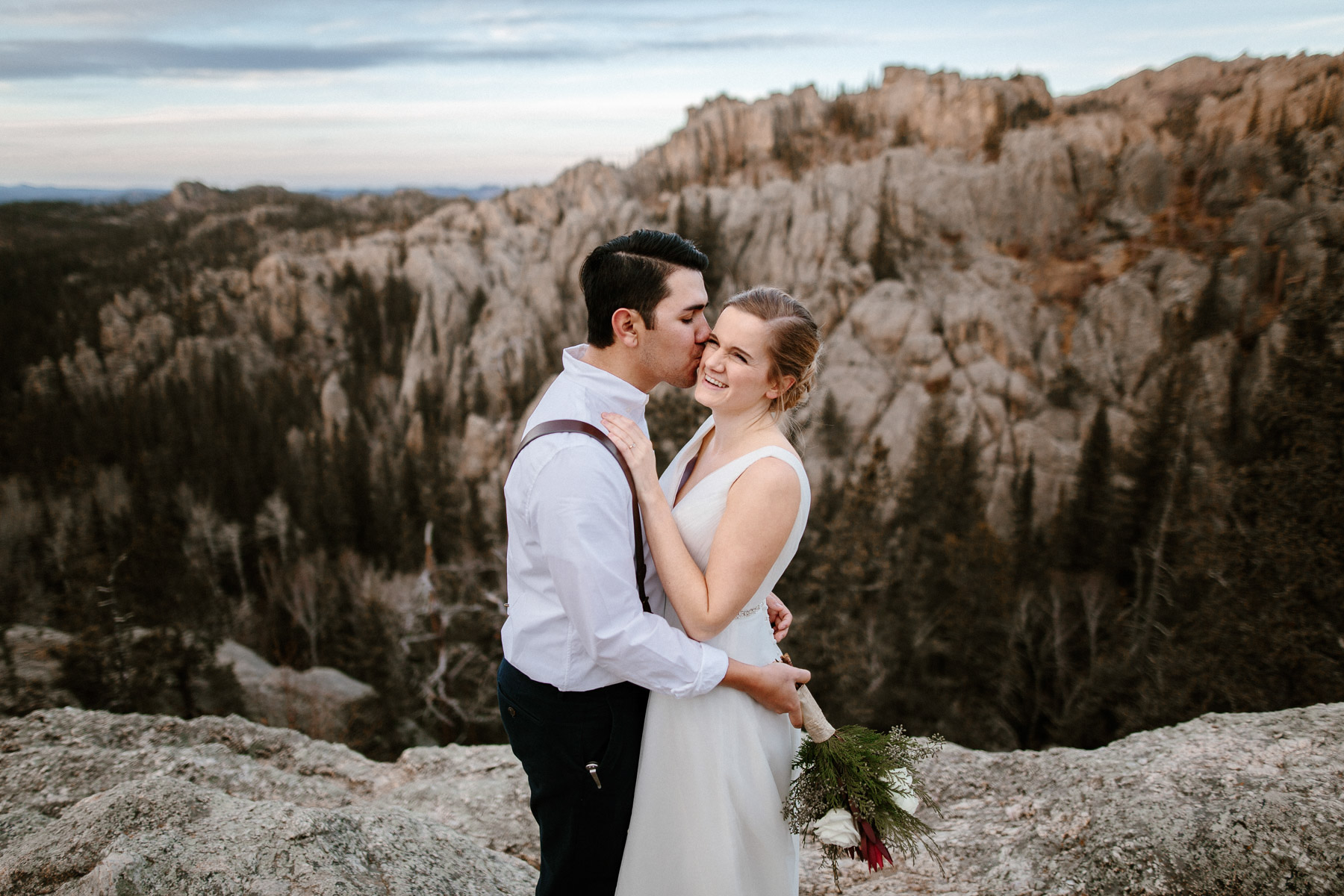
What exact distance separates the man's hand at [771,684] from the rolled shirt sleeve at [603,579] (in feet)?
0.56

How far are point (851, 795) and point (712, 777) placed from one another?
0.61m

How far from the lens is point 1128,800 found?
4523mm

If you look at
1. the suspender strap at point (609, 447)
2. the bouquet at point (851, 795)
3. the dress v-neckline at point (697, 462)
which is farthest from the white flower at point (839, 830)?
the dress v-neckline at point (697, 462)

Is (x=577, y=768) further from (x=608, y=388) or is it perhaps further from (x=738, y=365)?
(x=738, y=365)

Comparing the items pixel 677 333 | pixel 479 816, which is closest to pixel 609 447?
pixel 677 333

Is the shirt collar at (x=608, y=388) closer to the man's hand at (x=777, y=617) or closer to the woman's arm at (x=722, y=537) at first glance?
the woman's arm at (x=722, y=537)

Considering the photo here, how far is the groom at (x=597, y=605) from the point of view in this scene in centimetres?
279

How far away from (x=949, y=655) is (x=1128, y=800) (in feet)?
81.2

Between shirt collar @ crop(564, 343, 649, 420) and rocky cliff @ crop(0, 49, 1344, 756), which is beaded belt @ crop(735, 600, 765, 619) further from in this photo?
rocky cliff @ crop(0, 49, 1344, 756)

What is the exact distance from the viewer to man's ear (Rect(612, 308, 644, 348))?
10.6 feet

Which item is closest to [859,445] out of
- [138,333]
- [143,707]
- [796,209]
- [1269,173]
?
[796,209]

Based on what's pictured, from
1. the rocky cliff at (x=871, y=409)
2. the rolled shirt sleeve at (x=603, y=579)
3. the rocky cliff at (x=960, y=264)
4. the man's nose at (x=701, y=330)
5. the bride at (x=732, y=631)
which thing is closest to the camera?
the rolled shirt sleeve at (x=603, y=579)

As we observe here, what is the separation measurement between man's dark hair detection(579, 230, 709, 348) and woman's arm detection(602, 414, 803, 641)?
1.74 ft

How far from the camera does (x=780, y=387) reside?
128 inches
